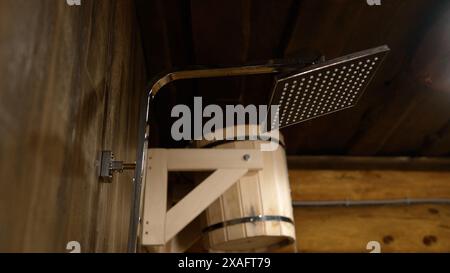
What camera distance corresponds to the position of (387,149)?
3135mm

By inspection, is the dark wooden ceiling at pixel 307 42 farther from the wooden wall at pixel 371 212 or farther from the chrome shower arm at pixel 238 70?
the wooden wall at pixel 371 212

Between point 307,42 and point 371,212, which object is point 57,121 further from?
point 371,212

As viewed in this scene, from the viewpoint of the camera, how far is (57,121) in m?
0.91

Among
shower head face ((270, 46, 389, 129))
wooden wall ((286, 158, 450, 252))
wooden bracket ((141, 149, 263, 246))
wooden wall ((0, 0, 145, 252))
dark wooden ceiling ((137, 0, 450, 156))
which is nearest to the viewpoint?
wooden wall ((0, 0, 145, 252))

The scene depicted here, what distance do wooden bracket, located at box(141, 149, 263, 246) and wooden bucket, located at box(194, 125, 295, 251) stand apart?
1.08 feet

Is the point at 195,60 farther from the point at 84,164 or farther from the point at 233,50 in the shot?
the point at 84,164

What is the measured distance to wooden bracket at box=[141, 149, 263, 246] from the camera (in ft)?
4.65

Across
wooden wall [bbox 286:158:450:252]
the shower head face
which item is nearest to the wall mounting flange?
the shower head face

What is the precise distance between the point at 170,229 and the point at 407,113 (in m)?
1.71

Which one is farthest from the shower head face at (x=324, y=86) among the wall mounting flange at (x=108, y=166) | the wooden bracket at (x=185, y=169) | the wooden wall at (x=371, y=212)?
the wooden wall at (x=371, y=212)

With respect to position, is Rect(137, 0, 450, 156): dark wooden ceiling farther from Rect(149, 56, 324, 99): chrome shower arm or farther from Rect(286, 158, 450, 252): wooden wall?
Rect(286, 158, 450, 252): wooden wall

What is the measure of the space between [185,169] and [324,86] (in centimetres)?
51

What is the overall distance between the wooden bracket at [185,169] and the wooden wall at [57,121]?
0.43 ft
